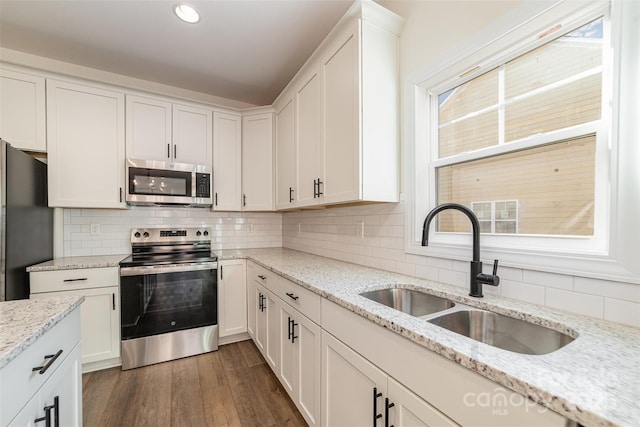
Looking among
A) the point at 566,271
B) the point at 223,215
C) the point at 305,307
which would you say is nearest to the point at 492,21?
the point at 566,271

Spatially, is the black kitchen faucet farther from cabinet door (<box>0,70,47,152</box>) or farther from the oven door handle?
cabinet door (<box>0,70,47,152</box>)

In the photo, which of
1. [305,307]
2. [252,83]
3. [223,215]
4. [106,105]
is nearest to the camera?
[305,307]

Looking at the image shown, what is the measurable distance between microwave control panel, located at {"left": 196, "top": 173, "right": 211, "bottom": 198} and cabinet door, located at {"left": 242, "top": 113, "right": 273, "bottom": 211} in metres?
0.37

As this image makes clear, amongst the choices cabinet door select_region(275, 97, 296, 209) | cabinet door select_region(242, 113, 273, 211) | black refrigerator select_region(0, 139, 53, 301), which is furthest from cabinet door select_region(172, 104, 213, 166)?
black refrigerator select_region(0, 139, 53, 301)

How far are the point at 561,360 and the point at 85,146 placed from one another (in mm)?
3256

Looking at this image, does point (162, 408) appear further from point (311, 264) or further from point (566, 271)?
point (566, 271)

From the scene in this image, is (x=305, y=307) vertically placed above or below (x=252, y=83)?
below

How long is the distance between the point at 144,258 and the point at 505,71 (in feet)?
9.72

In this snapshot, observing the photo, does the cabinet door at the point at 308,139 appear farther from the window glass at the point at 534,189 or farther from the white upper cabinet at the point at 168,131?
the white upper cabinet at the point at 168,131

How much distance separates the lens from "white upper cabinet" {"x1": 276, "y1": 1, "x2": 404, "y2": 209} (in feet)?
5.06

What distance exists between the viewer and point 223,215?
308 cm

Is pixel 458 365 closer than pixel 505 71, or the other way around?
pixel 458 365

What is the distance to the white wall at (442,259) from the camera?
0.93 meters

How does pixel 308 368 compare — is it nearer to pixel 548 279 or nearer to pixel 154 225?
pixel 548 279
